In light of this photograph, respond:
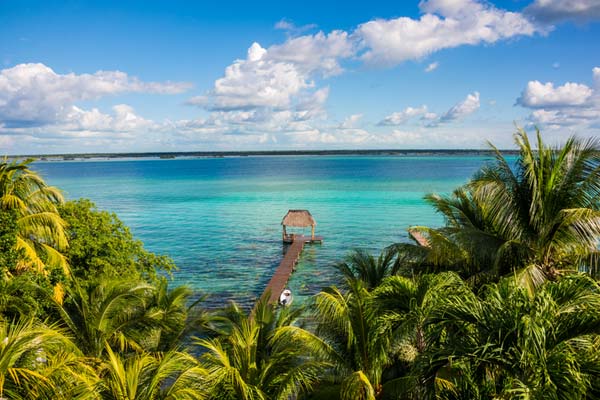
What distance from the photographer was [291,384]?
7133mm

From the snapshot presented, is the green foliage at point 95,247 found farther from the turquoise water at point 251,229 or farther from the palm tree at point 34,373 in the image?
the palm tree at point 34,373

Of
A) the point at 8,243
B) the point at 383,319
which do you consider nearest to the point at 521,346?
the point at 383,319

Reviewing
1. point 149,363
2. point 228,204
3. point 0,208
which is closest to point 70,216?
point 0,208

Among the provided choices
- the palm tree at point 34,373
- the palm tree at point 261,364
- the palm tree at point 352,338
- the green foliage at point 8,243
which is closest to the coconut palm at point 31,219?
the green foliage at point 8,243

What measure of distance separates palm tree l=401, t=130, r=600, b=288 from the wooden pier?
926 cm

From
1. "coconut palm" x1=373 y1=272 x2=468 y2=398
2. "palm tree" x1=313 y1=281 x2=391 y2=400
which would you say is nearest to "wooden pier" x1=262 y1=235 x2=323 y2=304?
"palm tree" x1=313 y1=281 x2=391 y2=400

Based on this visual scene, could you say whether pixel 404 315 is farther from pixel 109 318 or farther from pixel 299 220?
pixel 299 220

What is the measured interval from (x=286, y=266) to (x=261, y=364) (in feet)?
57.8

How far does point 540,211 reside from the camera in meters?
8.84

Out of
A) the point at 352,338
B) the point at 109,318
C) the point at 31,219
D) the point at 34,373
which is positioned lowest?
the point at 109,318

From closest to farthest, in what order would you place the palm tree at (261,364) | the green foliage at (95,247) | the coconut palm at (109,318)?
1. the palm tree at (261,364)
2. the coconut palm at (109,318)
3. the green foliage at (95,247)

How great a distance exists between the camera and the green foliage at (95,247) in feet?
46.2

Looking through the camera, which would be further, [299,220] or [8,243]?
[299,220]

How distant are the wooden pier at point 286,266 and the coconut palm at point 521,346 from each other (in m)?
11.7
